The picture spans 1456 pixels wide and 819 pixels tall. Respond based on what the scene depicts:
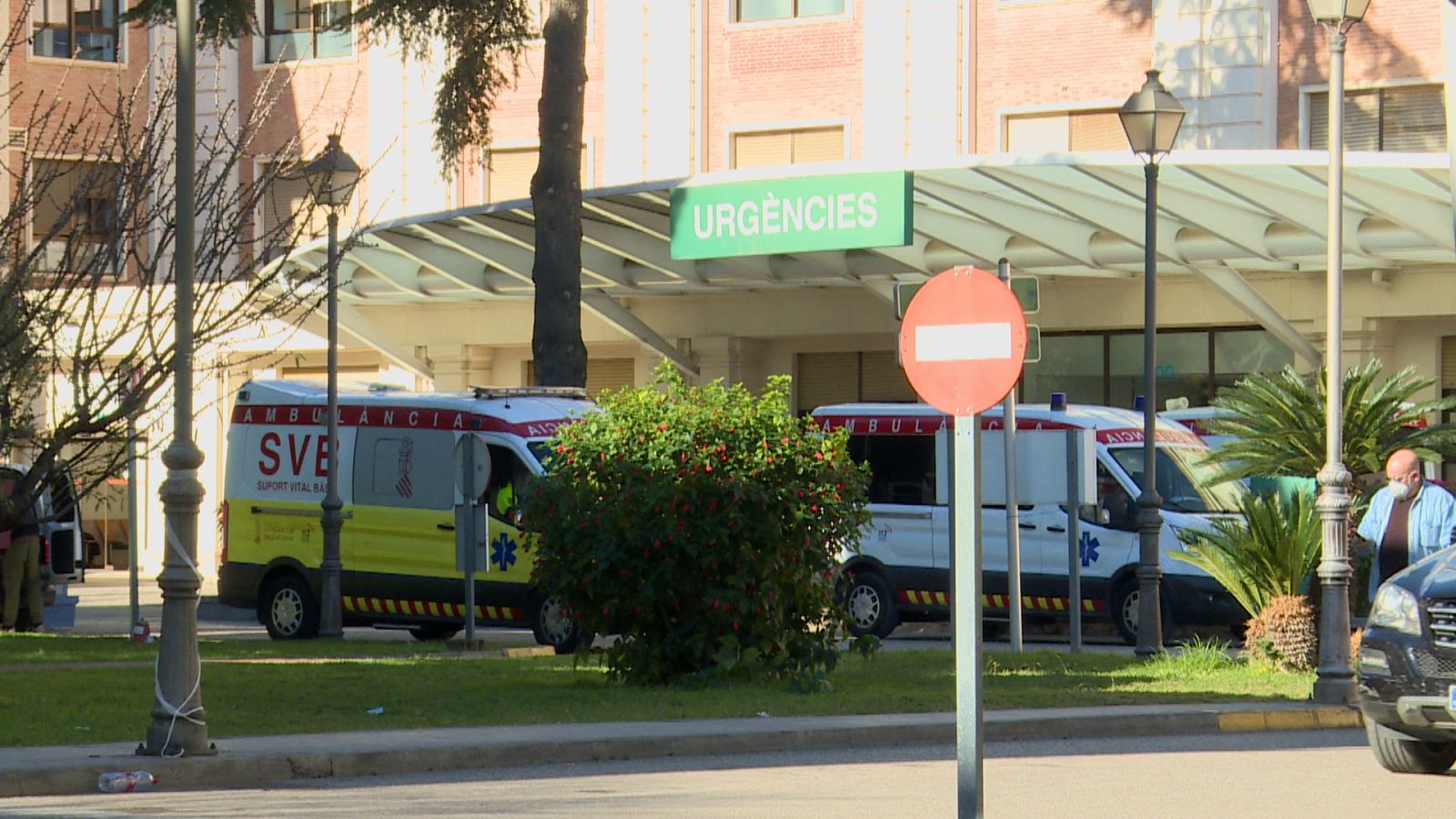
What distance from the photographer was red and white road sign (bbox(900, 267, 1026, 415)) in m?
8.09

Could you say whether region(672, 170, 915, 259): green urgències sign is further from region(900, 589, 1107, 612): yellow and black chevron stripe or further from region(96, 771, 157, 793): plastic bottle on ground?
region(96, 771, 157, 793): plastic bottle on ground

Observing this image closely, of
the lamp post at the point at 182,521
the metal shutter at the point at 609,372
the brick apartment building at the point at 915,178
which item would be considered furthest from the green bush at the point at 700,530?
the metal shutter at the point at 609,372

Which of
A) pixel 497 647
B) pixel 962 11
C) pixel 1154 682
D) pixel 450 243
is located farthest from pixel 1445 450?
pixel 450 243

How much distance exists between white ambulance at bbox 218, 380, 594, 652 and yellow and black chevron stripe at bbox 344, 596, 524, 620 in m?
0.01

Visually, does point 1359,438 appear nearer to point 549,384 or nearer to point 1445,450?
point 1445,450

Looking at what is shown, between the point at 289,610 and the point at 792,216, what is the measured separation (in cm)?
906

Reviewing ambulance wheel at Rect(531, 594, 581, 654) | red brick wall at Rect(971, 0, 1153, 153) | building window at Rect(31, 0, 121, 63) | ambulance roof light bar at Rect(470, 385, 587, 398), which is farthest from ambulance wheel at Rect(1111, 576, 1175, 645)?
building window at Rect(31, 0, 121, 63)

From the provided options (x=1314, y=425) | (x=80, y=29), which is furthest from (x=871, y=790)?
(x=80, y=29)

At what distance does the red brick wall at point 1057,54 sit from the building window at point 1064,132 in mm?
252

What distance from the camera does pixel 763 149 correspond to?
34594 millimetres

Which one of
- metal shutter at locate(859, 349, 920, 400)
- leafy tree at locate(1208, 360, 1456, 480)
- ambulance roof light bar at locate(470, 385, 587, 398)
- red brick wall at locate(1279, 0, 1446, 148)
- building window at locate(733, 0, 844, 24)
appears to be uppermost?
Result: building window at locate(733, 0, 844, 24)

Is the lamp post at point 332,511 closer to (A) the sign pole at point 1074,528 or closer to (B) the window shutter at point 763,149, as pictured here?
(A) the sign pole at point 1074,528

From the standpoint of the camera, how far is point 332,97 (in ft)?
→ 126

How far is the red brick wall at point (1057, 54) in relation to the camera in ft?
103
